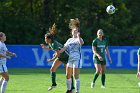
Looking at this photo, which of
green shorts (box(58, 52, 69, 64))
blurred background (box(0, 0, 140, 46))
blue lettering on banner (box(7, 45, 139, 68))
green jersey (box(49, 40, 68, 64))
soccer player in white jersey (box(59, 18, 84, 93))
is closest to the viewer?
soccer player in white jersey (box(59, 18, 84, 93))

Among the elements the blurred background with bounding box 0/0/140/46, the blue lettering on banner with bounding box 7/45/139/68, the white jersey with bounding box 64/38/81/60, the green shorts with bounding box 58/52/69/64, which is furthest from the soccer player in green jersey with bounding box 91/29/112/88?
the blurred background with bounding box 0/0/140/46

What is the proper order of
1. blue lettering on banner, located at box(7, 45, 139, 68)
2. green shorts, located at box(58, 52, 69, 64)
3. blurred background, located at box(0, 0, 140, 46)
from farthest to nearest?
blurred background, located at box(0, 0, 140, 46)
blue lettering on banner, located at box(7, 45, 139, 68)
green shorts, located at box(58, 52, 69, 64)

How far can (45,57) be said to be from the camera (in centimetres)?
3089

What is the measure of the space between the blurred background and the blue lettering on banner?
26.4ft

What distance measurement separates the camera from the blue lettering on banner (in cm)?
3067

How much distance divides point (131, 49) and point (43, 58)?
5279 mm

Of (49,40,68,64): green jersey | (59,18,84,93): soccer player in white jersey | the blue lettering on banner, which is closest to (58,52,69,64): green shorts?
(49,40,68,64): green jersey

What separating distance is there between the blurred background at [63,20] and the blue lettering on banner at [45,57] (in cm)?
804

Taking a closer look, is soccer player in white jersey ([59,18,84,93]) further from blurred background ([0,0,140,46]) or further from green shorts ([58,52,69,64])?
blurred background ([0,0,140,46])

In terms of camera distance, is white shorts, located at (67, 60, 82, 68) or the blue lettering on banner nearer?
white shorts, located at (67, 60, 82, 68)

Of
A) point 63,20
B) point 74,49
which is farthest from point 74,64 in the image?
point 63,20

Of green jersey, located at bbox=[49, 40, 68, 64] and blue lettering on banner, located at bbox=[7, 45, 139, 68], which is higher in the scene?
green jersey, located at bbox=[49, 40, 68, 64]

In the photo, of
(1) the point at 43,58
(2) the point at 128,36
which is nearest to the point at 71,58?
(1) the point at 43,58

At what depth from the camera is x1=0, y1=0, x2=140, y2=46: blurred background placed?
3988cm
